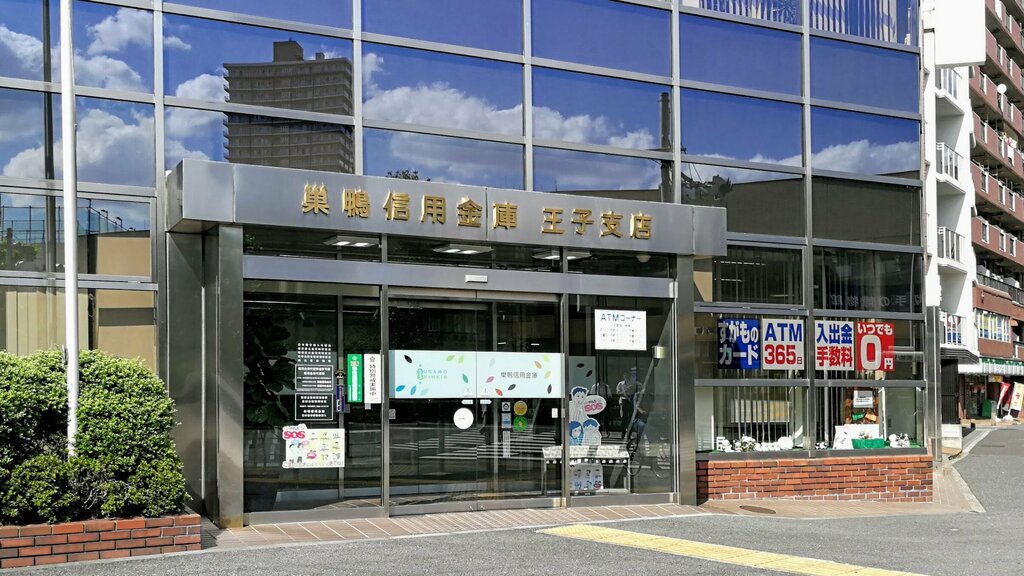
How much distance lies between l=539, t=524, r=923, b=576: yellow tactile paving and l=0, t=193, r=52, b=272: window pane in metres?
5.94

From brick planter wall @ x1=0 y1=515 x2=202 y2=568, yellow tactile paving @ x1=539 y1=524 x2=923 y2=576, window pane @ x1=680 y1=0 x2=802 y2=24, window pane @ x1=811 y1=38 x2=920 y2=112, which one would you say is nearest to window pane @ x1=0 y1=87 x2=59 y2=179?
brick planter wall @ x1=0 y1=515 x2=202 y2=568

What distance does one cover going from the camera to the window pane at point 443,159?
13781 mm

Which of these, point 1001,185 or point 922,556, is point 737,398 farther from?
point 1001,185

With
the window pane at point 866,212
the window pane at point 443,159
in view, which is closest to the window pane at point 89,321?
the window pane at point 443,159

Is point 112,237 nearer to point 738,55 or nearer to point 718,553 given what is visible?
point 718,553

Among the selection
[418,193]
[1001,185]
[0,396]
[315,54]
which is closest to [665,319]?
[418,193]

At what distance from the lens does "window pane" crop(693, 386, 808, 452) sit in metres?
16.1

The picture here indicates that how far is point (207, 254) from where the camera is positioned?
492 inches

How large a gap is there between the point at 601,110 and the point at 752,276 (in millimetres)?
3270

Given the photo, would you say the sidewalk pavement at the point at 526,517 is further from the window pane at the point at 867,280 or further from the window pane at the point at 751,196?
the window pane at the point at 751,196

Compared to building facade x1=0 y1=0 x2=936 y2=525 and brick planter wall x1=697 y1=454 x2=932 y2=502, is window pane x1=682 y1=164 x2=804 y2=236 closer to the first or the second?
building facade x1=0 y1=0 x2=936 y2=525

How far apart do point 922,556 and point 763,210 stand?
6.32 metres

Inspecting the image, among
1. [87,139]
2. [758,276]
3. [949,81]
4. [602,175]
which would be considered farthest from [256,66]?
[949,81]

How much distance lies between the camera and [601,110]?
612 inches
